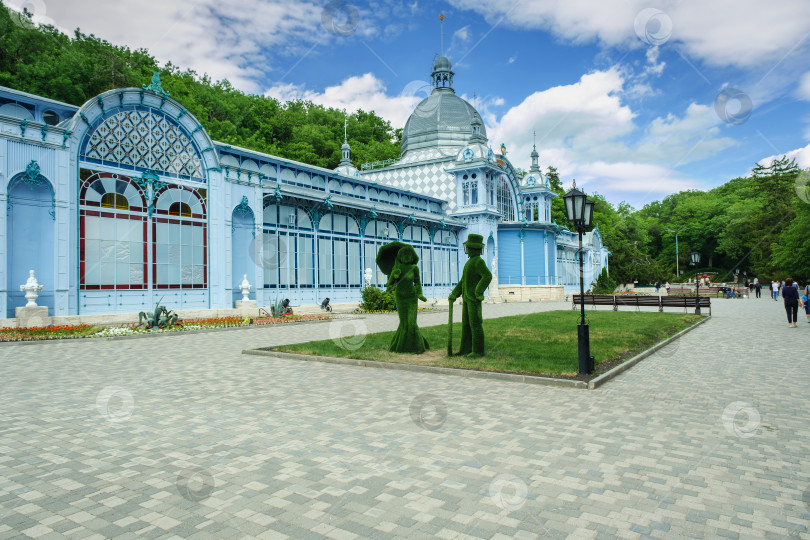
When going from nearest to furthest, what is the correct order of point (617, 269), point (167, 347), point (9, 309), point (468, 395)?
point (468, 395) → point (167, 347) → point (9, 309) → point (617, 269)

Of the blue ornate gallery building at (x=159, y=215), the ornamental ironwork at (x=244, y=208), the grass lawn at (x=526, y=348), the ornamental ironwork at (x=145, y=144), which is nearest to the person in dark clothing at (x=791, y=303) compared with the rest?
the grass lawn at (x=526, y=348)

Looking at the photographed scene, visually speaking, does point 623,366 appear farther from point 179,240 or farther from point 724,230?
point 724,230

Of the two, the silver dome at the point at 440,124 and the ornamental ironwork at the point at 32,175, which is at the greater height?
the silver dome at the point at 440,124

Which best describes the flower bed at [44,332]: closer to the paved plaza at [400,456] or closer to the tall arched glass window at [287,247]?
the paved plaza at [400,456]

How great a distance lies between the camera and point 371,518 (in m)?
3.80

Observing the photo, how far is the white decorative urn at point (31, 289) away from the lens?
1636 cm

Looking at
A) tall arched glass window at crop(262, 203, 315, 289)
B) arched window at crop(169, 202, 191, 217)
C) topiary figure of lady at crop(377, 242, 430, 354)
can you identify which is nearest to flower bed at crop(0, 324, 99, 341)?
arched window at crop(169, 202, 191, 217)

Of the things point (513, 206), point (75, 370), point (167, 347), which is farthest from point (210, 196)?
point (513, 206)

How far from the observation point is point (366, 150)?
60406mm

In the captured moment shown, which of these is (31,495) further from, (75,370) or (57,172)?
(57,172)

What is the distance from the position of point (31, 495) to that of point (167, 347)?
398 inches

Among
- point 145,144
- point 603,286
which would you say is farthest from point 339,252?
point 603,286

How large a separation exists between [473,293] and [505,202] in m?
37.8

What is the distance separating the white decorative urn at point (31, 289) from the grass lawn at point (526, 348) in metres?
9.76
